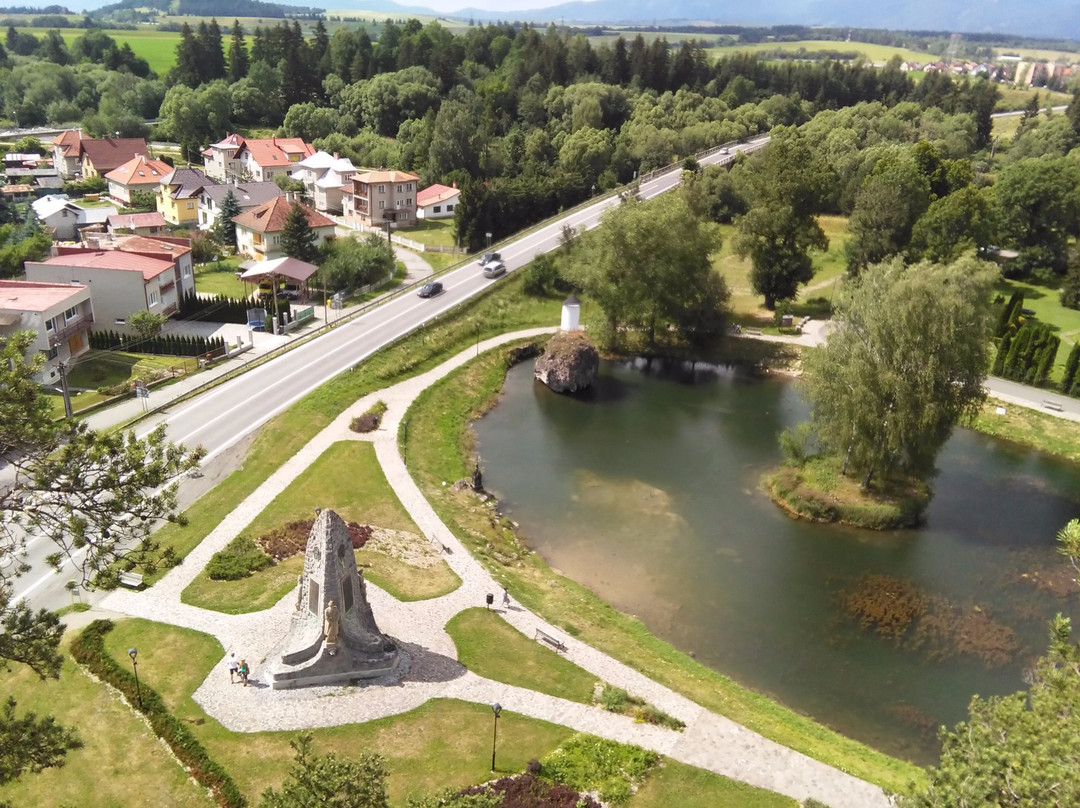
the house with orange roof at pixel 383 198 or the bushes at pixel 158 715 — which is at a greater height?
the house with orange roof at pixel 383 198

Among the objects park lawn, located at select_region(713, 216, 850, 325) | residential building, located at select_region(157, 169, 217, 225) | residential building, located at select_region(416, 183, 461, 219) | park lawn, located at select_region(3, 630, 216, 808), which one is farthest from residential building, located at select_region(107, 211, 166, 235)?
park lawn, located at select_region(3, 630, 216, 808)

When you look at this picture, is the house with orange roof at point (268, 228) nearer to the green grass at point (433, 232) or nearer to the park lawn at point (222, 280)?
the park lawn at point (222, 280)

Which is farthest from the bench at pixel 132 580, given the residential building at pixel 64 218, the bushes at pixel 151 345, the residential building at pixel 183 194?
the residential building at pixel 183 194

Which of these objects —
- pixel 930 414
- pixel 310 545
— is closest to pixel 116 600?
pixel 310 545

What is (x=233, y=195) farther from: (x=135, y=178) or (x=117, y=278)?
(x=117, y=278)

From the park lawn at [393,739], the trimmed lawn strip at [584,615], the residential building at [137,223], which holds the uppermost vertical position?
the residential building at [137,223]

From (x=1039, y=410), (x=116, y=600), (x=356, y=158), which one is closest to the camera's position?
(x=116, y=600)

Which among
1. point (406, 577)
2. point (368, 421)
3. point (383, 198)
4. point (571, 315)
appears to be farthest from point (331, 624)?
point (383, 198)

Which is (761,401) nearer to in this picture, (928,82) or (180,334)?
(180,334)
